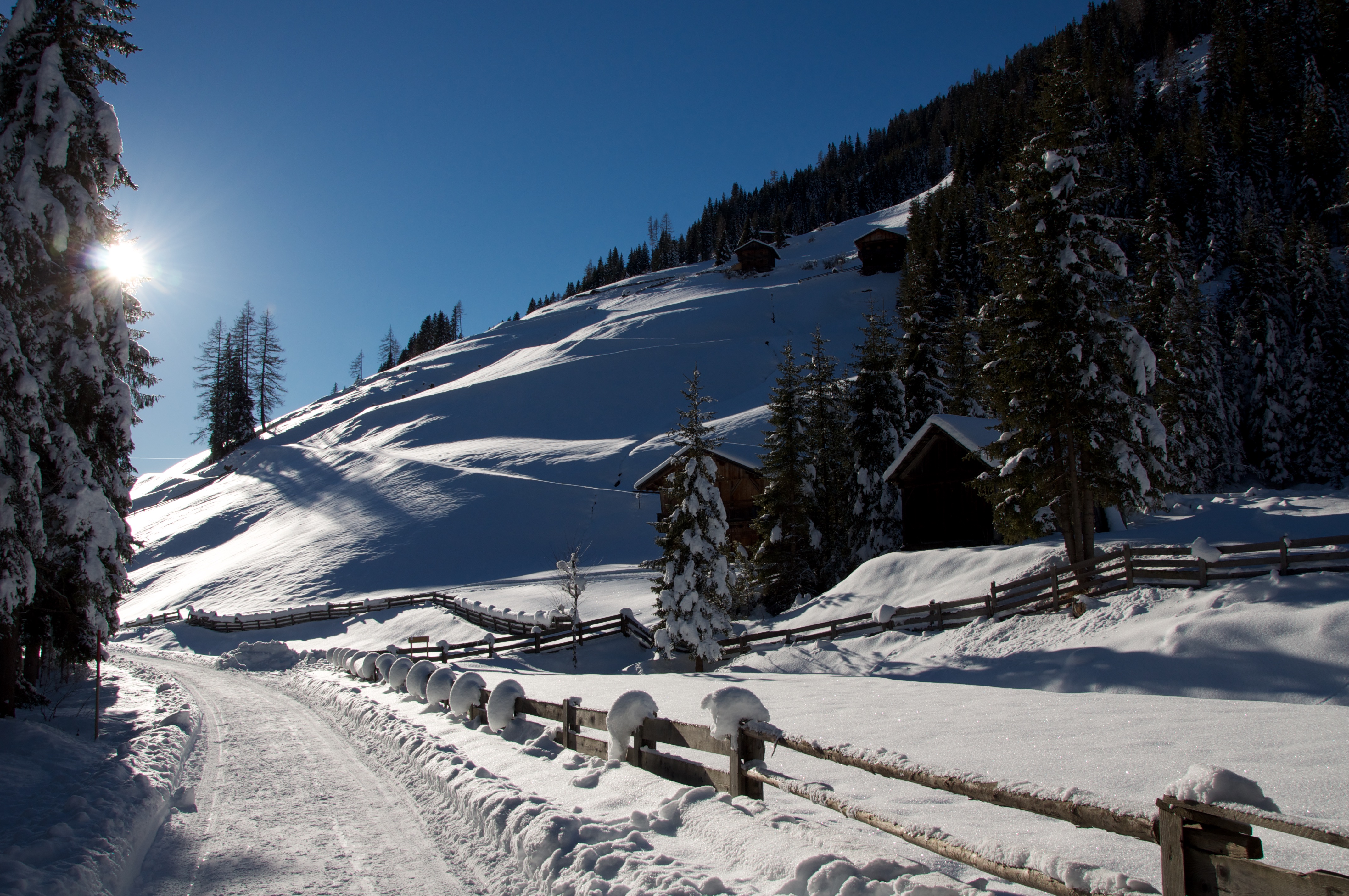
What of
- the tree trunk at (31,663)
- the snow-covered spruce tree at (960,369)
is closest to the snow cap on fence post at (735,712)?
the tree trunk at (31,663)

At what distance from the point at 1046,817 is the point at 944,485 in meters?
25.3

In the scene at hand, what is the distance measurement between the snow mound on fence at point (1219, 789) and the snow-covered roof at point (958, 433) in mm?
23880

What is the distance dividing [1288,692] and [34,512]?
2109 centimetres

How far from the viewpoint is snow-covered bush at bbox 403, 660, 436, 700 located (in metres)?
13.2

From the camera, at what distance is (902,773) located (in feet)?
14.1

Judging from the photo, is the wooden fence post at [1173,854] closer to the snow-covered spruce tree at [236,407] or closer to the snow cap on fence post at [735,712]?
the snow cap on fence post at [735,712]

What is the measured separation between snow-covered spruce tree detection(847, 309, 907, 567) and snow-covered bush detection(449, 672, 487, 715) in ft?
81.0

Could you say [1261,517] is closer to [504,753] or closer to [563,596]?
[504,753]

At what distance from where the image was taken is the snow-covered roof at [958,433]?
2639 centimetres

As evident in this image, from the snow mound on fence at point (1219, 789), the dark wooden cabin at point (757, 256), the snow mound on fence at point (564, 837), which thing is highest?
the dark wooden cabin at point (757, 256)

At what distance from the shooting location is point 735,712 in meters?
5.70

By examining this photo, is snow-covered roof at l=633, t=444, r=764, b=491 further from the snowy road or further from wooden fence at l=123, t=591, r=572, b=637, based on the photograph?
the snowy road

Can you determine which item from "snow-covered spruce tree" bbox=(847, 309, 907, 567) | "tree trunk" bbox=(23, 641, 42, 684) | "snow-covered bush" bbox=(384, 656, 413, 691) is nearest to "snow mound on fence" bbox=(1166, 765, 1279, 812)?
"snow-covered bush" bbox=(384, 656, 413, 691)

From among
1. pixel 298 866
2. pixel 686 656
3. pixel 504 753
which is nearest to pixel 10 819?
pixel 298 866
